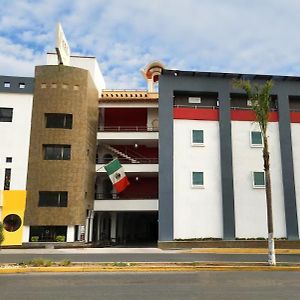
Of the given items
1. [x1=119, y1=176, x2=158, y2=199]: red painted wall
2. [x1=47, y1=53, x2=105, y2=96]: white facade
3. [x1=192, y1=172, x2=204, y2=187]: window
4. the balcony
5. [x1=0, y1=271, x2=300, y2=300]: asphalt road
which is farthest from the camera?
[x1=119, y1=176, x2=158, y2=199]: red painted wall

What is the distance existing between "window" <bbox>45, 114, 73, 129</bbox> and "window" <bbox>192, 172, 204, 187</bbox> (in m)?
11.5

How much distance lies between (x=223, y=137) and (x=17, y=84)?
18.5 metres

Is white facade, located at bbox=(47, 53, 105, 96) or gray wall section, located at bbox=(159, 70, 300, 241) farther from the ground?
white facade, located at bbox=(47, 53, 105, 96)

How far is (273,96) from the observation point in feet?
114

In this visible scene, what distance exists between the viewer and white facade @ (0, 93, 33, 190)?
32156mm

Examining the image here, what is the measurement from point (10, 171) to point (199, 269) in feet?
66.6

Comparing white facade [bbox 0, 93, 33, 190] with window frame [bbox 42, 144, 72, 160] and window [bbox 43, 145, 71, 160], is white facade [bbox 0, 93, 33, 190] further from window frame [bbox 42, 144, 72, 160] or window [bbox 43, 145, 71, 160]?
window [bbox 43, 145, 71, 160]

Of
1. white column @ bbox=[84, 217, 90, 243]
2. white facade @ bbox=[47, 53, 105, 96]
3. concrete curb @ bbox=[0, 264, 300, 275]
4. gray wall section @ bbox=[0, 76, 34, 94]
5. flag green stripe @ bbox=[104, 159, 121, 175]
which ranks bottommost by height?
concrete curb @ bbox=[0, 264, 300, 275]

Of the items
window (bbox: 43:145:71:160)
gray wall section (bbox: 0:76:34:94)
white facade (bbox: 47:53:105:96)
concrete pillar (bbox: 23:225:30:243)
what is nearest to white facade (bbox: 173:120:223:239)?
window (bbox: 43:145:71:160)

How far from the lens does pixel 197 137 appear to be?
108 ft

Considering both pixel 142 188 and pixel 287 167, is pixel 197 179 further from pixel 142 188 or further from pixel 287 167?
pixel 142 188

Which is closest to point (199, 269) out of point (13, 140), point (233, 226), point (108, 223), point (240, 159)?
point (233, 226)

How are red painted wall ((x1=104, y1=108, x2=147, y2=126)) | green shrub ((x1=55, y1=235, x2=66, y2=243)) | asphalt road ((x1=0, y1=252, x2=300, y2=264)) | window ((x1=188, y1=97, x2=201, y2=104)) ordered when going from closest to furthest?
asphalt road ((x1=0, y1=252, x2=300, y2=264)), green shrub ((x1=55, y1=235, x2=66, y2=243)), window ((x1=188, y1=97, x2=201, y2=104)), red painted wall ((x1=104, y1=108, x2=147, y2=126))

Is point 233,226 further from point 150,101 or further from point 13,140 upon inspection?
point 13,140
